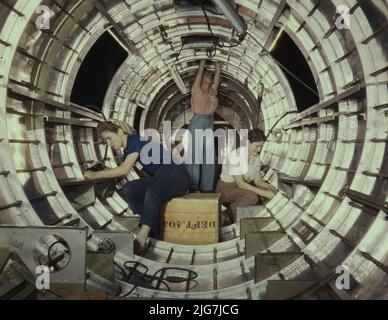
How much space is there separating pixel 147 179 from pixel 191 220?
0.90 meters

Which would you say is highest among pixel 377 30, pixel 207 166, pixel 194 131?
pixel 377 30

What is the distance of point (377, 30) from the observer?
4.18m

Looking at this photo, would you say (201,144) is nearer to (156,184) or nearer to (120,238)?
(156,184)

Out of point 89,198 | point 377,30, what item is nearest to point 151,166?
point 89,198

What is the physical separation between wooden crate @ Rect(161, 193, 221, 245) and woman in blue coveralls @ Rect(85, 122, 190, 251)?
0.59 ft

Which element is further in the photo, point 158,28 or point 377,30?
point 158,28

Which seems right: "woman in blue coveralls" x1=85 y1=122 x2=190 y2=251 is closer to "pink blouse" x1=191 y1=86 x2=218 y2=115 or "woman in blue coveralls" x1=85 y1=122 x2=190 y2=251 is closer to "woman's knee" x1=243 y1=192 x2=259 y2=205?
"woman's knee" x1=243 y1=192 x2=259 y2=205

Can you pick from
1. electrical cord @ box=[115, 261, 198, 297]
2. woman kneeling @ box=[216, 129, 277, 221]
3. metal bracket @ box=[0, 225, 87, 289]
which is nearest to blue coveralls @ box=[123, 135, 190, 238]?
electrical cord @ box=[115, 261, 198, 297]

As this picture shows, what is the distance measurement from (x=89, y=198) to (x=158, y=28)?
3.95 meters

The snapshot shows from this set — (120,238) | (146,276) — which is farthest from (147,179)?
(146,276)

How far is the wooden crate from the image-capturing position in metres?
6.57

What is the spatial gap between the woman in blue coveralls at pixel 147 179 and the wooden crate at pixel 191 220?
181mm

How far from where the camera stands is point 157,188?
6.13 metres
